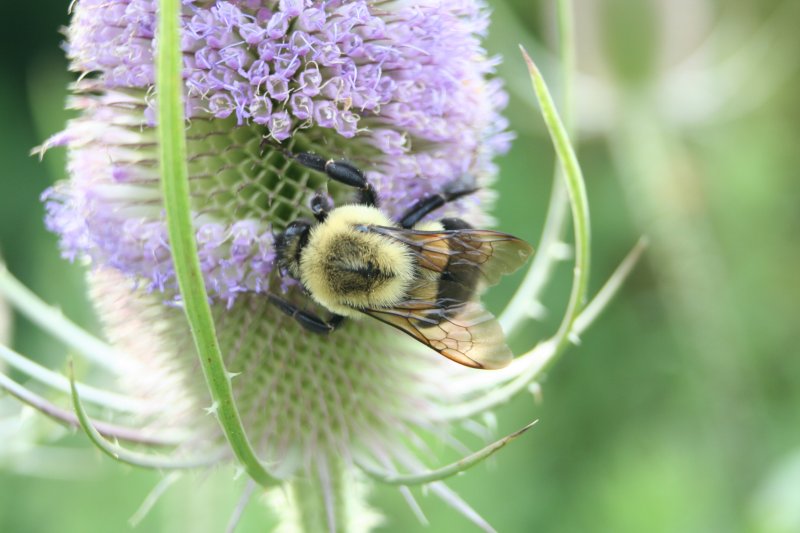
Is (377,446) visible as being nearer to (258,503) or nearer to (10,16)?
(258,503)

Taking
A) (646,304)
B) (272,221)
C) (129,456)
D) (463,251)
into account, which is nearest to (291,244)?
(272,221)

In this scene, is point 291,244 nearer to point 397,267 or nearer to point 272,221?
point 272,221

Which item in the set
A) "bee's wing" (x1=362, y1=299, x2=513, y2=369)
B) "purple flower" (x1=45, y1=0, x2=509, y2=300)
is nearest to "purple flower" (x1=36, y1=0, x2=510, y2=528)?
"purple flower" (x1=45, y1=0, x2=509, y2=300)

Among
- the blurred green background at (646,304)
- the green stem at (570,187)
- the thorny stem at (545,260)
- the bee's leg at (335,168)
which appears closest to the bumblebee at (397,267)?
the bee's leg at (335,168)

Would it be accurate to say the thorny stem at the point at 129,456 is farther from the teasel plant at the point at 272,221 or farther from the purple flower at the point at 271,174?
the purple flower at the point at 271,174

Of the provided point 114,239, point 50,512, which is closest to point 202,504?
point 50,512

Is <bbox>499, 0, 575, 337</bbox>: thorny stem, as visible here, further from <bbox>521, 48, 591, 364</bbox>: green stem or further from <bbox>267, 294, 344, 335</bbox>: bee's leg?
<bbox>267, 294, 344, 335</bbox>: bee's leg
